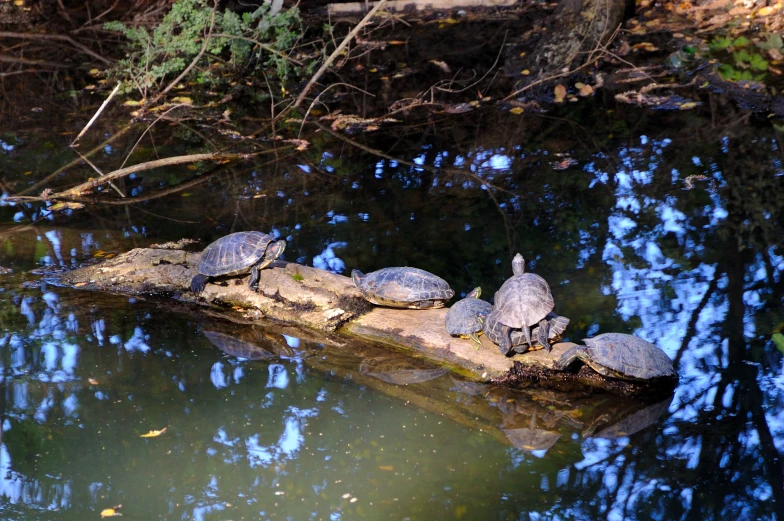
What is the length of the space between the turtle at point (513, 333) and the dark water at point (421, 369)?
12.2 inches

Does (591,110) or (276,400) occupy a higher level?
(591,110)

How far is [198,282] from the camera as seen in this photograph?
19.1ft

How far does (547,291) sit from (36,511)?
334 centimetres

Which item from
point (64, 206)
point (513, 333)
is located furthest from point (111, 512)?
point (64, 206)

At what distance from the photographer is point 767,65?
10406 millimetres

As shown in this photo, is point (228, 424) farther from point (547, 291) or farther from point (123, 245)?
point (123, 245)

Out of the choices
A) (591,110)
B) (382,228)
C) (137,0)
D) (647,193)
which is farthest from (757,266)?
(137,0)

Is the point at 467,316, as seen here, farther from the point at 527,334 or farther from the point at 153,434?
the point at 153,434

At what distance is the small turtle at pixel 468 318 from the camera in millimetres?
4781

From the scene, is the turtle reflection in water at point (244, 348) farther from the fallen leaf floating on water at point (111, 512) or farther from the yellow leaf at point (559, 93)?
the yellow leaf at point (559, 93)

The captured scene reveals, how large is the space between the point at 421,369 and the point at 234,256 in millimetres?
1860

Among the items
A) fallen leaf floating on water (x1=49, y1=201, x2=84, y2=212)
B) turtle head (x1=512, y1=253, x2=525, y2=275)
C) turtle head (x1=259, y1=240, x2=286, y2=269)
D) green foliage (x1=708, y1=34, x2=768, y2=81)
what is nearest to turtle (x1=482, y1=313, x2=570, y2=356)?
turtle head (x1=512, y1=253, x2=525, y2=275)

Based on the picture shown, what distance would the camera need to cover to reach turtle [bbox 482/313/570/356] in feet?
15.1

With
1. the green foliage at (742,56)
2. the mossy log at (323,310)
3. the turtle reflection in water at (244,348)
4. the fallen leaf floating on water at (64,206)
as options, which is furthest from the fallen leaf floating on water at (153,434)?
the green foliage at (742,56)
